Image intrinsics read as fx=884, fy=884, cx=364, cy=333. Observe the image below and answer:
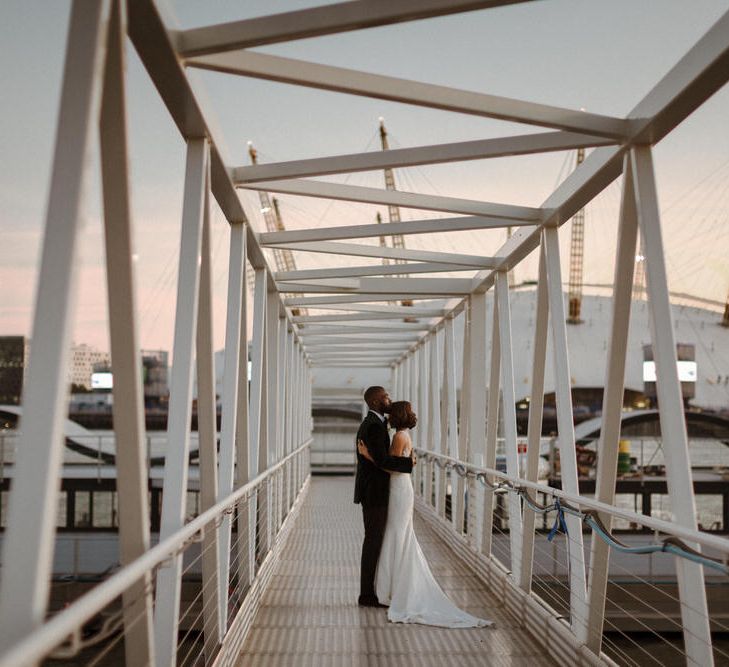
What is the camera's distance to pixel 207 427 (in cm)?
432

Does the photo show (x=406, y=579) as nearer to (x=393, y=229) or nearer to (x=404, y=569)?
(x=404, y=569)

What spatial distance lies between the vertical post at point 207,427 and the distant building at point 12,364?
1.19m

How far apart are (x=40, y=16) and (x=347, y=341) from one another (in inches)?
478

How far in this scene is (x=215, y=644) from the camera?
13.1 feet

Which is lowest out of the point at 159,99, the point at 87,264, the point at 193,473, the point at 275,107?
the point at 193,473

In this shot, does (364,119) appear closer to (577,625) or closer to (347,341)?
(347,341)

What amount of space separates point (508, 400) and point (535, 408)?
1173 millimetres

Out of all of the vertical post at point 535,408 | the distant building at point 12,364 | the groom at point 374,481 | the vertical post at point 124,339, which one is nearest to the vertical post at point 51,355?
the vertical post at point 124,339

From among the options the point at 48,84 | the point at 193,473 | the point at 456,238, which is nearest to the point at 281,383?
the point at 48,84

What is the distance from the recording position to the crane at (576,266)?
60438mm

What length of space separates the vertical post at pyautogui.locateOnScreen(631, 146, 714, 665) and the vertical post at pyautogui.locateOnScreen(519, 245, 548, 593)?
168 centimetres

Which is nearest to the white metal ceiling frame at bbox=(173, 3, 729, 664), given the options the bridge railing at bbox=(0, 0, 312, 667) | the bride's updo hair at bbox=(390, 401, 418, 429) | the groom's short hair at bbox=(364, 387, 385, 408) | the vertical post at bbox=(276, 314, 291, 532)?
the bridge railing at bbox=(0, 0, 312, 667)

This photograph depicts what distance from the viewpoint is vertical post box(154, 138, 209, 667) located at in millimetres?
3383

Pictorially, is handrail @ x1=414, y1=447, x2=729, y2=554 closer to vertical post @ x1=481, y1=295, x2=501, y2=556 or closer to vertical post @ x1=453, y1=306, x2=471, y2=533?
vertical post @ x1=481, y1=295, x2=501, y2=556
